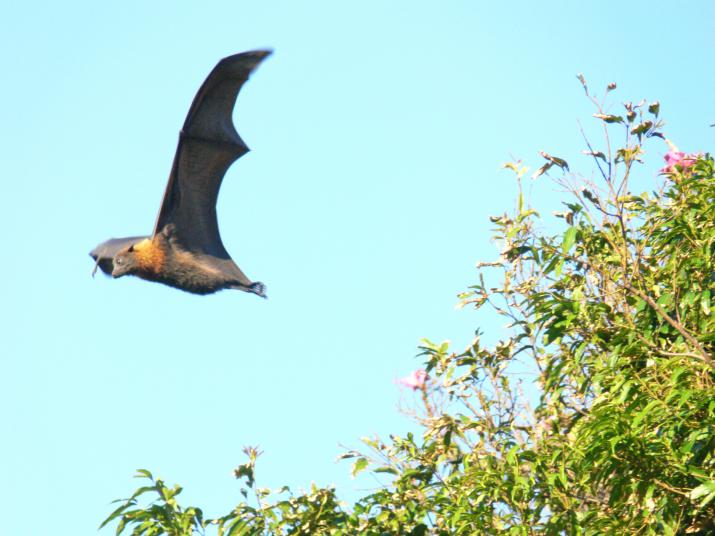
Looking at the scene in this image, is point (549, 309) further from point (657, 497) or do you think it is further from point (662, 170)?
point (662, 170)

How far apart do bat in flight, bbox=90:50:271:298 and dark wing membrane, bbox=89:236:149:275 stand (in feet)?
2.01

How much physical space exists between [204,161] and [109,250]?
200cm

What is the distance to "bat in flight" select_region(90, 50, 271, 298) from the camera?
398 inches

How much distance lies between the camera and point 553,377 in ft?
20.4

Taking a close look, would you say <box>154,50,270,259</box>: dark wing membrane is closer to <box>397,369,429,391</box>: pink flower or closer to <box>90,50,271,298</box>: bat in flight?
<box>90,50,271,298</box>: bat in flight

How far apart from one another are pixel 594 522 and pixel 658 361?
Result: 3.05 feet

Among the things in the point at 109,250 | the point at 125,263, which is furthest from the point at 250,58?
the point at 109,250

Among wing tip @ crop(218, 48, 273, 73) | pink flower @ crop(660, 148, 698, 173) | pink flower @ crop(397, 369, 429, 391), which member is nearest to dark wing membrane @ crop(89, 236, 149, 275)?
wing tip @ crop(218, 48, 273, 73)

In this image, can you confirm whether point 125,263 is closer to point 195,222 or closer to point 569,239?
point 195,222

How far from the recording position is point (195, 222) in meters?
10.7

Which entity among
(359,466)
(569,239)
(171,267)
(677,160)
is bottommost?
(359,466)

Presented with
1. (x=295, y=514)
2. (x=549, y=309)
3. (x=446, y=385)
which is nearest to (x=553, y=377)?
(x=549, y=309)

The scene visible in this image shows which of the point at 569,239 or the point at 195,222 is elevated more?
the point at 195,222

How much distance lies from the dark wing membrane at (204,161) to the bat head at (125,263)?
0.35 meters
